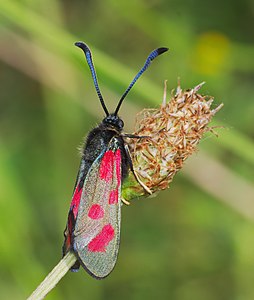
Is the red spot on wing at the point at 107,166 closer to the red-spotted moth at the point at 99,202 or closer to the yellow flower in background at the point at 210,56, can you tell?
the red-spotted moth at the point at 99,202

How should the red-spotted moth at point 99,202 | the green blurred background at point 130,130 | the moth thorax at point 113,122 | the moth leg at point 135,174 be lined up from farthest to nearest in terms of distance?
the green blurred background at point 130,130 → the moth thorax at point 113,122 → the moth leg at point 135,174 → the red-spotted moth at point 99,202

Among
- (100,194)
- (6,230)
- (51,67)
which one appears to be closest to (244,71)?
(51,67)

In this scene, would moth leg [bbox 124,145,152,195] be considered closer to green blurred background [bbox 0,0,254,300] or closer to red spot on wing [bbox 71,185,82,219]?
red spot on wing [bbox 71,185,82,219]

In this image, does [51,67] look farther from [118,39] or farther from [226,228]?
[226,228]

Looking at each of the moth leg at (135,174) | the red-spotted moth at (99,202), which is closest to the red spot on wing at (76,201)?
the red-spotted moth at (99,202)

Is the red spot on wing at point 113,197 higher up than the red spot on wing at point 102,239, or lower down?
higher up

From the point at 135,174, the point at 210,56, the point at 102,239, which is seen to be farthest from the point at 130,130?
the point at 102,239

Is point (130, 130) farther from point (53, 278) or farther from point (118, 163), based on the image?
point (53, 278)
